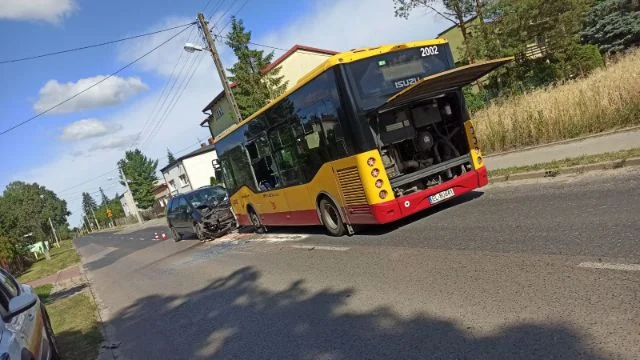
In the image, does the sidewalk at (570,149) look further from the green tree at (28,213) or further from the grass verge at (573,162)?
the green tree at (28,213)

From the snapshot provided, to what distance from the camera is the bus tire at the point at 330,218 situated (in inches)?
396

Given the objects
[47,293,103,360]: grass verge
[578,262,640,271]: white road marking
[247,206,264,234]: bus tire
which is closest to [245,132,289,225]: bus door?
[247,206,264,234]: bus tire

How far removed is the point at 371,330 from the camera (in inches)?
187

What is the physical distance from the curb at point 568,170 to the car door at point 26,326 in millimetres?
8817

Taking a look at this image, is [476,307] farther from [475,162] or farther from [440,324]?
[475,162]

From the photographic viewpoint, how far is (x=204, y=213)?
17797mm

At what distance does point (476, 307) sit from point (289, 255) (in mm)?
5675

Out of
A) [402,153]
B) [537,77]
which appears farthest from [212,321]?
[537,77]

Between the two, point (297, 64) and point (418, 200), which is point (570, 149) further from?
point (297, 64)

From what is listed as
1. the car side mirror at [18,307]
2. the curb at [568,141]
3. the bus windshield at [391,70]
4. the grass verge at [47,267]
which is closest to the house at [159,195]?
the grass verge at [47,267]

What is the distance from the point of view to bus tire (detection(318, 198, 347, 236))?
10047 millimetres

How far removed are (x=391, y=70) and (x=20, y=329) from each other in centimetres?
690

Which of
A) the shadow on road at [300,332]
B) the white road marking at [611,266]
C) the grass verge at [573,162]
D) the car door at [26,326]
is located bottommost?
the white road marking at [611,266]

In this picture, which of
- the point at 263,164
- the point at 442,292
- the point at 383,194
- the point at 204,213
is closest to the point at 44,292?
the point at 204,213
